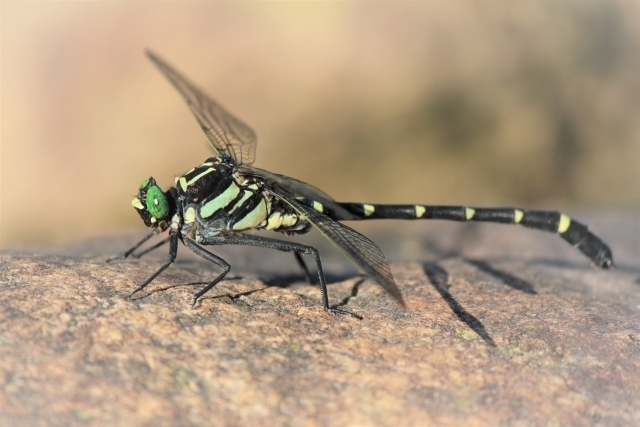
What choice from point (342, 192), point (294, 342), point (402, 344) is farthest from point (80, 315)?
point (342, 192)

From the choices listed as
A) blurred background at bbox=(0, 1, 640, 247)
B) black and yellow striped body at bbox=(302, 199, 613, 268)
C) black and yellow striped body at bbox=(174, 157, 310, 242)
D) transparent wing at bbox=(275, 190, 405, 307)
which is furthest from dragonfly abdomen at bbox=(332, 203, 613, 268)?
blurred background at bbox=(0, 1, 640, 247)

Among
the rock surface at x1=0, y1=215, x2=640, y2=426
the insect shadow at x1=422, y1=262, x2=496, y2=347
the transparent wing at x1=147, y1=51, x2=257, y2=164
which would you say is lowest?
the rock surface at x1=0, y1=215, x2=640, y2=426

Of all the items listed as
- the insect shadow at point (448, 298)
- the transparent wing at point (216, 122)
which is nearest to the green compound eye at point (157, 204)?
the transparent wing at point (216, 122)

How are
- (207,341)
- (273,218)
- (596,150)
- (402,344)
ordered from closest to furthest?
1. (207,341)
2. (402,344)
3. (273,218)
4. (596,150)

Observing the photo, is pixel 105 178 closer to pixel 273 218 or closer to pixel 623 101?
pixel 273 218

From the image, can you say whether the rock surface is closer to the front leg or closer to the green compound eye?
the front leg
